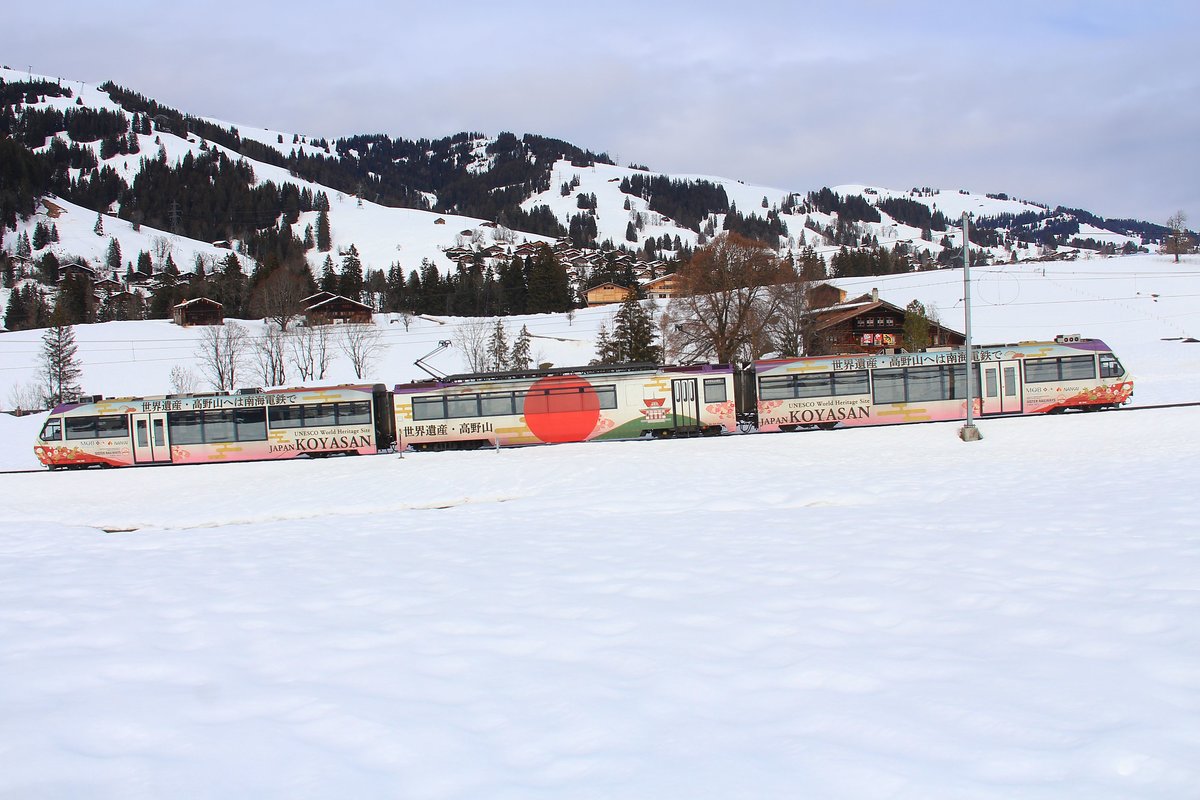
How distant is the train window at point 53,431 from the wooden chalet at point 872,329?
54780 millimetres

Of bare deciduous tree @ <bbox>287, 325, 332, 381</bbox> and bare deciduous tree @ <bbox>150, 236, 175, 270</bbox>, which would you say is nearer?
bare deciduous tree @ <bbox>287, 325, 332, 381</bbox>

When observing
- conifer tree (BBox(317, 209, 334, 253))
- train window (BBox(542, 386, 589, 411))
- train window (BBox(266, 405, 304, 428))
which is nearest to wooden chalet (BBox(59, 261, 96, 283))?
conifer tree (BBox(317, 209, 334, 253))

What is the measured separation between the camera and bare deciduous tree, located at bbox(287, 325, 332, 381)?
6449cm

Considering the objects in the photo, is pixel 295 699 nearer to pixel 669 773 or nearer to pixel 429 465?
pixel 669 773

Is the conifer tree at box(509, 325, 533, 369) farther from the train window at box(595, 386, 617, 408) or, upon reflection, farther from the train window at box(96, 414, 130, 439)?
the train window at box(96, 414, 130, 439)

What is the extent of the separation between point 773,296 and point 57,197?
663 ft

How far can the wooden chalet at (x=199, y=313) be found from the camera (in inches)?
3428

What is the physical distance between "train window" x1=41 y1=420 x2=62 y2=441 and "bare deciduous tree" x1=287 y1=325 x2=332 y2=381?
1352 inches

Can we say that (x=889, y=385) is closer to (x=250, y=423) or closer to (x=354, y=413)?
(x=354, y=413)

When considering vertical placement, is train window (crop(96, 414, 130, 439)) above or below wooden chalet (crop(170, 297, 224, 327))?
below

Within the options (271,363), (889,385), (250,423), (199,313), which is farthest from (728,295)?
(199,313)

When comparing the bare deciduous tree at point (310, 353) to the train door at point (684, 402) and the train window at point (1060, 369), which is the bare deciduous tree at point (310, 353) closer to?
the train door at point (684, 402)

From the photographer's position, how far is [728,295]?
1836 inches

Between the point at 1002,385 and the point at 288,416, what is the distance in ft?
88.5
